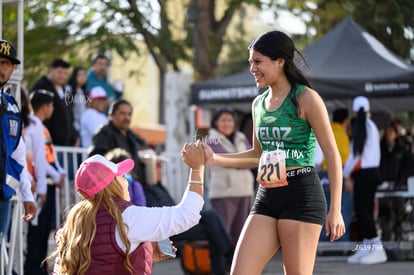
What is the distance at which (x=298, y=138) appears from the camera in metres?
6.17

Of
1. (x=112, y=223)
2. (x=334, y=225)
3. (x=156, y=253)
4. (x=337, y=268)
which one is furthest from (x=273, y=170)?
(x=337, y=268)

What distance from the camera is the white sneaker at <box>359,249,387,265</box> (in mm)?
12195

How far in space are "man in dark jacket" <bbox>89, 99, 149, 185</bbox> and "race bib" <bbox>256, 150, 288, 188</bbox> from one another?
4.23 metres

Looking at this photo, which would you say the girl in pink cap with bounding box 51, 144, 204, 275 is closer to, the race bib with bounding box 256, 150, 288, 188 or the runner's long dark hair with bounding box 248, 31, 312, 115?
the race bib with bounding box 256, 150, 288, 188

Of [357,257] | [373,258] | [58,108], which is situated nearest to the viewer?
[58,108]

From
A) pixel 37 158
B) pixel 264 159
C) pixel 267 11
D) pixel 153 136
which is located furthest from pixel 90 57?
pixel 264 159

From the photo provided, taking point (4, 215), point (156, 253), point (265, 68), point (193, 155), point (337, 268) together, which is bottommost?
point (337, 268)

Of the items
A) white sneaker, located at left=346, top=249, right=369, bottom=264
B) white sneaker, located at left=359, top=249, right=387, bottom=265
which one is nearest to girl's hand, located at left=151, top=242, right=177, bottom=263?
white sneaker, located at left=359, top=249, right=387, bottom=265

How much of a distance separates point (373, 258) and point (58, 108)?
4106mm

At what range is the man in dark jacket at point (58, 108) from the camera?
1190 centimetres

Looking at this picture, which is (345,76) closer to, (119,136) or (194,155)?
(119,136)

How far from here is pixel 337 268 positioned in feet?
39.0

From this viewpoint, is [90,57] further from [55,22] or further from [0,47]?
[0,47]

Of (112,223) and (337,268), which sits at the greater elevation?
(112,223)
